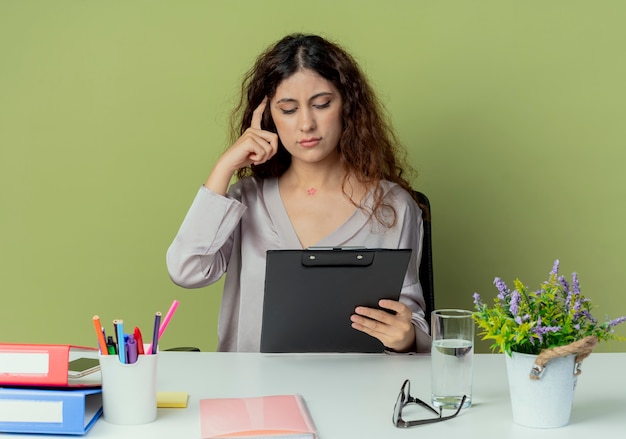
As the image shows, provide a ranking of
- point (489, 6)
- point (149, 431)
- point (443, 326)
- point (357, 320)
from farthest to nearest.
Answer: point (489, 6)
point (357, 320)
point (443, 326)
point (149, 431)

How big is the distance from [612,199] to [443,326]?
1.54m

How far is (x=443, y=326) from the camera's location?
1424 millimetres

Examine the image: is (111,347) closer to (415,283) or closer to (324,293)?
(324,293)

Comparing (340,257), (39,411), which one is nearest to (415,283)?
(340,257)

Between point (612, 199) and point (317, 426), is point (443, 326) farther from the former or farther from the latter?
point (612, 199)

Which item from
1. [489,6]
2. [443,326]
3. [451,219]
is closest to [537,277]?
[451,219]

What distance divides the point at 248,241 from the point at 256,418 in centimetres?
95

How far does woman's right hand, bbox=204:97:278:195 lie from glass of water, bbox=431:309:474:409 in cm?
84

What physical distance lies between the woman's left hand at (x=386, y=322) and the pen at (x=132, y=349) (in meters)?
0.58

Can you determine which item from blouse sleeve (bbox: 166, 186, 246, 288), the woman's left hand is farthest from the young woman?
the woman's left hand

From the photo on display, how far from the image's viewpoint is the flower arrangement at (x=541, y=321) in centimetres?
Answer: 130

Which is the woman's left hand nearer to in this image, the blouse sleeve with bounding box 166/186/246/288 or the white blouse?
the white blouse

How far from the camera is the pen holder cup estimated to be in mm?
1306

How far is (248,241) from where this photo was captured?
224 centimetres
